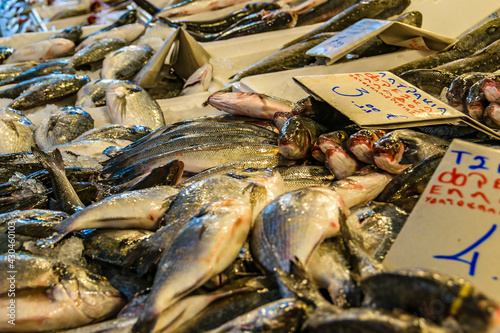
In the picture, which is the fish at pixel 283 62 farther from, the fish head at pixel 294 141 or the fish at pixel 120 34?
the fish at pixel 120 34

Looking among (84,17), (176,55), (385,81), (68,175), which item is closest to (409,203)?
(385,81)

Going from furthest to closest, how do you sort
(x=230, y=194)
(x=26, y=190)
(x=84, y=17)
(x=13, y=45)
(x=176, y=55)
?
(x=84, y=17), (x=13, y=45), (x=176, y=55), (x=26, y=190), (x=230, y=194)

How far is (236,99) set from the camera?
3.20m

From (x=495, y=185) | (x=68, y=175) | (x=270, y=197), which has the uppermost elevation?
(x=495, y=185)

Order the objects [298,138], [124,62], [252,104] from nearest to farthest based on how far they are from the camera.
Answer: [298,138], [252,104], [124,62]

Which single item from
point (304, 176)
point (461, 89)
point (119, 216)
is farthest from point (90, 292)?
point (461, 89)

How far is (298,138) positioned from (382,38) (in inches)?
82.2

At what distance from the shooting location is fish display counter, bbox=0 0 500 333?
1417 mm

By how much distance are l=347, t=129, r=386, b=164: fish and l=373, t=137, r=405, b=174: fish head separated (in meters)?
0.07

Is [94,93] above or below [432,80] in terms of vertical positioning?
below

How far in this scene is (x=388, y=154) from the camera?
7.02 ft

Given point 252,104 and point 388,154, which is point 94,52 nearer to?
point 252,104

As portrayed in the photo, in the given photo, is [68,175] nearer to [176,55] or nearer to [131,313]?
[131,313]

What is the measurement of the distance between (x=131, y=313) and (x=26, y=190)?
1415 mm
